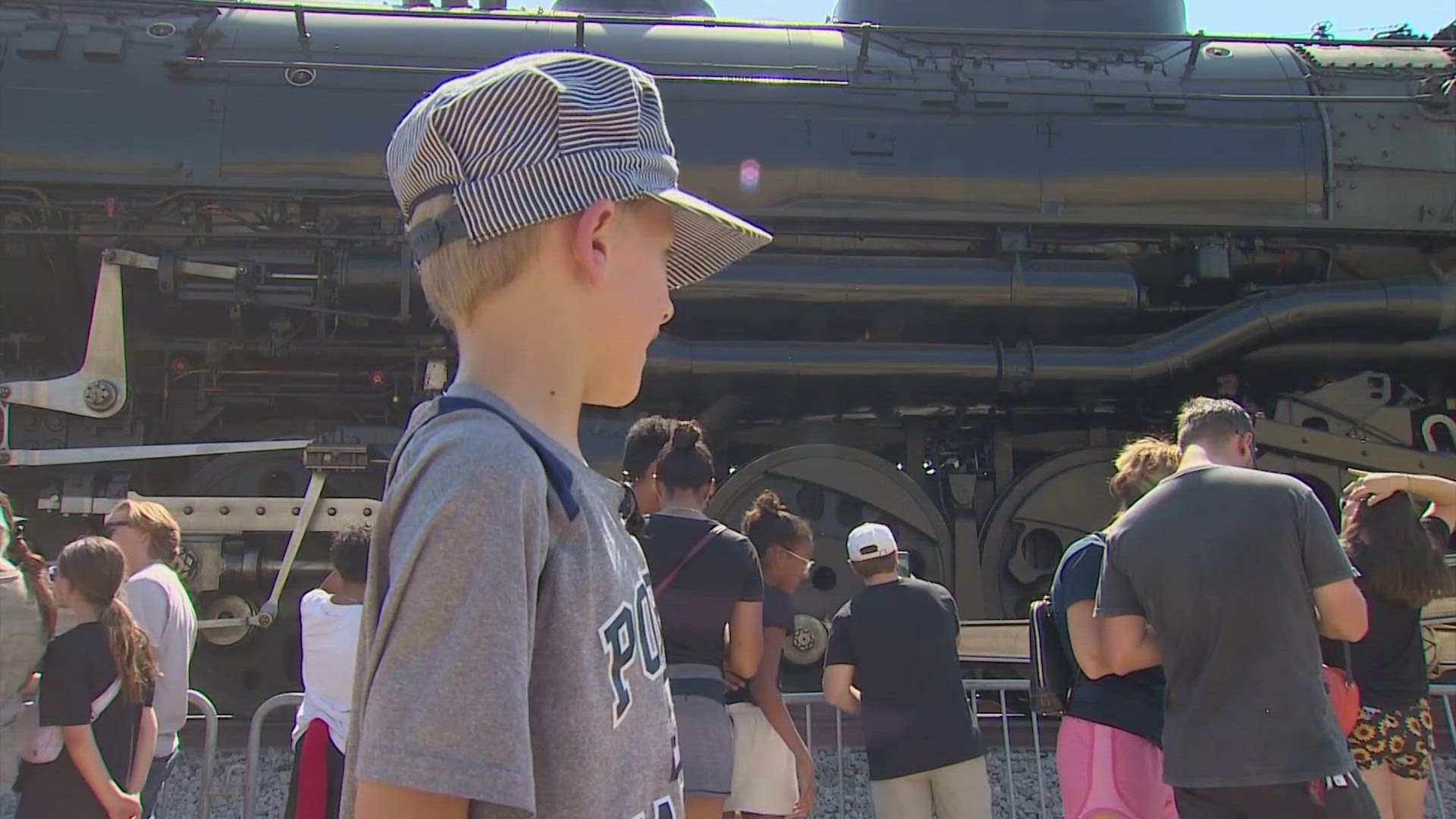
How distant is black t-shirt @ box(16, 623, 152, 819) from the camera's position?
371cm

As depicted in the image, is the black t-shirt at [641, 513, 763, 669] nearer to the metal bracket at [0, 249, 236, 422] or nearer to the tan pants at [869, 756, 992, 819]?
the tan pants at [869, 756, 992, 819]

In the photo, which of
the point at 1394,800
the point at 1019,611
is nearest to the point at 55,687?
the point at 1394,800

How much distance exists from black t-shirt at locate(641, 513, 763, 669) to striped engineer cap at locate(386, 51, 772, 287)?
249 centimetres

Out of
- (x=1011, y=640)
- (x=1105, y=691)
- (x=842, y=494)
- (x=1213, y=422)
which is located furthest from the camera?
(x=842, y=494)

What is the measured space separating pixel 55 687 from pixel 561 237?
10.5ft

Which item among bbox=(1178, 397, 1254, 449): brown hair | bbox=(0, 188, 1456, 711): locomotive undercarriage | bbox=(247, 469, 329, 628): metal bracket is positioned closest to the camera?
bbox=(1178, 397, 1254, 449): brown hair

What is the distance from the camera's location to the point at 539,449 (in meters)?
1.18

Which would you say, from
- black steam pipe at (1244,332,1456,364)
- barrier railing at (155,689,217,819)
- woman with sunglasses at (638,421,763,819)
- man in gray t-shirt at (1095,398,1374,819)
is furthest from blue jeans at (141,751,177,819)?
black steam pipe at (1244,332,1456,364)

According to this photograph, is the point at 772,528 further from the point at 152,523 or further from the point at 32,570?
the point at 32,570

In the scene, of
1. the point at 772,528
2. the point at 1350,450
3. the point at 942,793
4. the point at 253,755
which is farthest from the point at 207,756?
the point at 1350,450

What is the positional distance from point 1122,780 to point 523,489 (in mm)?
2812

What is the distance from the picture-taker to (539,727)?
3.68ft

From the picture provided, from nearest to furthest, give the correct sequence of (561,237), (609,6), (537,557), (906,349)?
(537,557)
(561,237)
(906,349)
(609,6)

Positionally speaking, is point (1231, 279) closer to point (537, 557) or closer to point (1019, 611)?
point (1019, 611)
